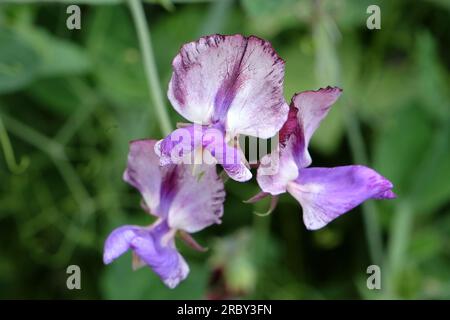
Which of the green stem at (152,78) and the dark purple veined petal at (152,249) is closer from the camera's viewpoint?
the dark purple veined petal at (152,249)

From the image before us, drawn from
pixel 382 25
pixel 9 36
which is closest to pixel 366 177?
pixel 9 36

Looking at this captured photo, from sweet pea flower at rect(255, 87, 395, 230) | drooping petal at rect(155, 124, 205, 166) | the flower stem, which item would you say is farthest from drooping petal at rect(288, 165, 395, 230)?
the flower stem

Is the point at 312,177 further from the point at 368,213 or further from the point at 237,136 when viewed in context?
the point at 368,213

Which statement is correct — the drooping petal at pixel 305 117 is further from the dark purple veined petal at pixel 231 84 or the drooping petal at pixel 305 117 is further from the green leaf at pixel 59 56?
the green leaf at pixel 59 56

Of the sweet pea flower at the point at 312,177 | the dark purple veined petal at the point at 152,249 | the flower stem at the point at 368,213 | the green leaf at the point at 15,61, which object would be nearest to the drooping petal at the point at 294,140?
the sweet pea flower at the point at 312,177

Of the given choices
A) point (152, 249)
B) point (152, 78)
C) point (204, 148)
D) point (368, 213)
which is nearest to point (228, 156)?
point (204, 148)

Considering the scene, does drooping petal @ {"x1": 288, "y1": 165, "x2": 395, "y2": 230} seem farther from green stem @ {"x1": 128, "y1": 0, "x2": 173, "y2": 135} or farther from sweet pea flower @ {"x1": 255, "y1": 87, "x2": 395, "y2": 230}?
green stem @ {"x1": 128, "y1": 0, "x2": 173, "y2": 135}
